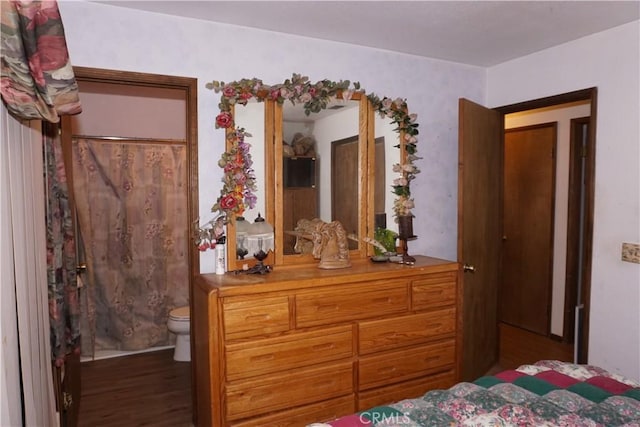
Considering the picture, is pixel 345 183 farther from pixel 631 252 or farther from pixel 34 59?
pixel 34 59

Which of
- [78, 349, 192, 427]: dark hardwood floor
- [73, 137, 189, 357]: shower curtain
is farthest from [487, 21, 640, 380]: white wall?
[73, 137, 189, 357]: shower curtain

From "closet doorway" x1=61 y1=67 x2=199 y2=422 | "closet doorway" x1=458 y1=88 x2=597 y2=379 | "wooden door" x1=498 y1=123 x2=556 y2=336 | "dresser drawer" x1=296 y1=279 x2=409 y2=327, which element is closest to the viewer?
"dresser drawer" x1=296 y1=279 x2=409 y2=327

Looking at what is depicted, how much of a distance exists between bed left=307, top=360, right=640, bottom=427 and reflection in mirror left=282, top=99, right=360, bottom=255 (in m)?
1.35

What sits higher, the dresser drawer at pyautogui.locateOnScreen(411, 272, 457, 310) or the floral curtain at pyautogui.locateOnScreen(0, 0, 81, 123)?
the floral curtain at pyautogui.locateOnScreen(0, 0, 81, 123)

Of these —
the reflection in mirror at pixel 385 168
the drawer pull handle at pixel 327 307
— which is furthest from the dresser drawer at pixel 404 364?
the reflection in mirror at pixel 385 168

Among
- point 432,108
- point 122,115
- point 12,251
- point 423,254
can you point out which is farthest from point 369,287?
point 122,115

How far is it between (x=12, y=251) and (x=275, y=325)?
1.30m

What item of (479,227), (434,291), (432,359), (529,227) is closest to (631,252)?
(479,227)

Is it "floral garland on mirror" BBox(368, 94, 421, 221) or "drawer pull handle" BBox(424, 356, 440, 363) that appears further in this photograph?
"floral garland on mirror" BBox(368, 94, 421, 221)

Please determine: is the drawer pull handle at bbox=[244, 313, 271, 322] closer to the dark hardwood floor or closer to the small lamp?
the small lamp

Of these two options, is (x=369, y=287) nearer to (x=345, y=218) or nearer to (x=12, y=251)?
(x=345, y=218)

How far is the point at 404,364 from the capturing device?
111 inches

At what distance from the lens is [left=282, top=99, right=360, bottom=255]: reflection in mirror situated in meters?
2.81

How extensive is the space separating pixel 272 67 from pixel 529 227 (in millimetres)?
3194
